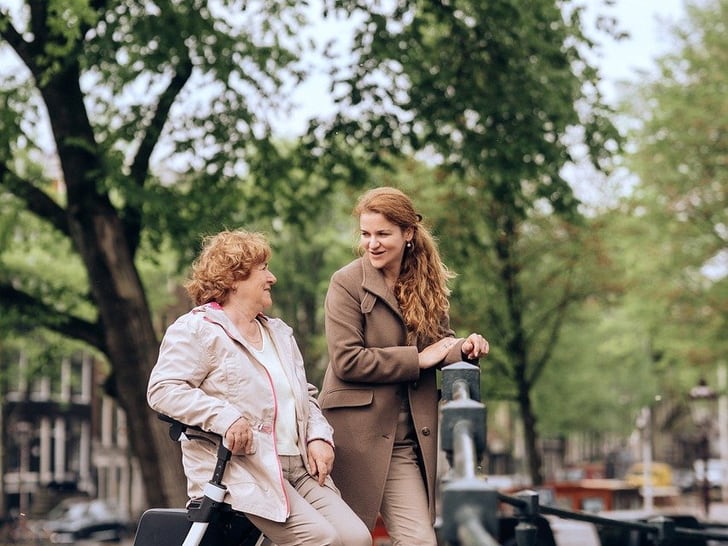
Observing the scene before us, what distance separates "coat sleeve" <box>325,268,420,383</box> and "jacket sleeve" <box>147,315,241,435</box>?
2.01 feet

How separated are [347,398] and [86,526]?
34.7 metres

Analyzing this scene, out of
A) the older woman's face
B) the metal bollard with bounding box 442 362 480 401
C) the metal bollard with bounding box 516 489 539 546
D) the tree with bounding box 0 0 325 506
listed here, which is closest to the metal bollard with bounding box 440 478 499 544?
the metal bollard with bounding box 442 362 480 401

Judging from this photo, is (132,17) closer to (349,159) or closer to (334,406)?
(349,159)

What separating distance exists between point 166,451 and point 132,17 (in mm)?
4522

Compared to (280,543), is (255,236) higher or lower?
higher

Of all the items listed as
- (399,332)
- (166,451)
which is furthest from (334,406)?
(166,451)

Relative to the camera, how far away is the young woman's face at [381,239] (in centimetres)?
527

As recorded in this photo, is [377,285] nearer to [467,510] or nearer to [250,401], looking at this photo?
[250,401]

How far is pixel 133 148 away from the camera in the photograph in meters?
16.0

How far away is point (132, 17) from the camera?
14.6 meters

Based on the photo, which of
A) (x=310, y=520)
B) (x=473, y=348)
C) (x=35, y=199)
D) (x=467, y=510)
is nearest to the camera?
(x=467, y=510)

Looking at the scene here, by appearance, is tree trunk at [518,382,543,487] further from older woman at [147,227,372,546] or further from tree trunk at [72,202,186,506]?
older woman at [147,227,372,546]

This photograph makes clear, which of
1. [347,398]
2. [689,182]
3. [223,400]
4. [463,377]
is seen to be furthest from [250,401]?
[689,182]

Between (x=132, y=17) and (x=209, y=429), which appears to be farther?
(x=132, y=17)
